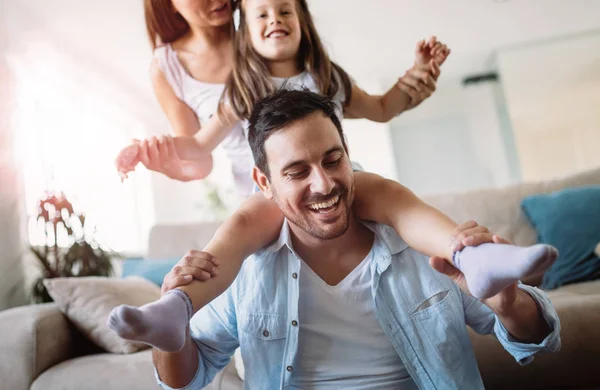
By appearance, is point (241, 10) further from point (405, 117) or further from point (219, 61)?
point (405, 117)

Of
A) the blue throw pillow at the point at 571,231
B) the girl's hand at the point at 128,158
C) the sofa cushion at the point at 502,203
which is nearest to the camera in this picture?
the girl's hand at the point at 128,158

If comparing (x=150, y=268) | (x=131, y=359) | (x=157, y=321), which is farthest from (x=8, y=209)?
(x=157, y=321)

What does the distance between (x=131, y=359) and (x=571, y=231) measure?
4.68 ft

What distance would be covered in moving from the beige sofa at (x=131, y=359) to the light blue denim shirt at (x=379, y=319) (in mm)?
299

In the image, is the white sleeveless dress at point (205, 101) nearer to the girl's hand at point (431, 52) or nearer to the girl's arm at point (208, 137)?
the girl's arm at point (208, 137)

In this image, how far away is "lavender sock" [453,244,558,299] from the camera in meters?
0.65

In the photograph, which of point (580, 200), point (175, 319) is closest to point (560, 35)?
Result: point (580, 200)

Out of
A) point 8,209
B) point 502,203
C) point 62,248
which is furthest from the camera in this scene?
point 62,248

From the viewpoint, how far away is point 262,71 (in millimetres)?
1286

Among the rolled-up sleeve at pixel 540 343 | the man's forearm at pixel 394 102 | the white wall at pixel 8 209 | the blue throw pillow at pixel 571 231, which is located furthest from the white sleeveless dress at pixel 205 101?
the white wall at pixel 8 209

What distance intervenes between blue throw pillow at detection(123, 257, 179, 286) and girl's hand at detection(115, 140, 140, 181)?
2.81 ft

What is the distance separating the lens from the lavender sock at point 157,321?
701 millimetres

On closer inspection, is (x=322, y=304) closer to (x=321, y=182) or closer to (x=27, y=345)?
(x=321, y=182)

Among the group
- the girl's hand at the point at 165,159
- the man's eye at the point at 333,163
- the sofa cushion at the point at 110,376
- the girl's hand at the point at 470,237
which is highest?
the girl's hand at the point at 165,159
